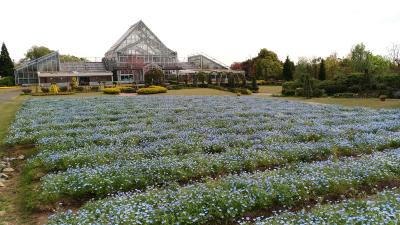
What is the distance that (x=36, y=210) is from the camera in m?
7.87

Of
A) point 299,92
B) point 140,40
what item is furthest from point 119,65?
point 299,92

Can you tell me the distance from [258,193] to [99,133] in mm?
10182

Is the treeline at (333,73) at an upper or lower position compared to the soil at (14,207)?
upper

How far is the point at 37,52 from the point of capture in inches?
3949

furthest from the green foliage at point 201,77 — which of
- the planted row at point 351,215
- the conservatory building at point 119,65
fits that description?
the planted row at point 351,215

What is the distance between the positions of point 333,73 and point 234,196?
2391 inches

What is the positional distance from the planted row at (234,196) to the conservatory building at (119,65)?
61.6m

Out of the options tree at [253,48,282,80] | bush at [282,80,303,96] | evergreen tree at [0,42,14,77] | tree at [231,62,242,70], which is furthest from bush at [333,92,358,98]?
evergreen tree at [0,42,14,77]

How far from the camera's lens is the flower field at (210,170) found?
6.79 metres

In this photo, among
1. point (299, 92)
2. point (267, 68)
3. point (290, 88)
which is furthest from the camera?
point (267, 68)

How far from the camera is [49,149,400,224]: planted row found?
6.57 metres

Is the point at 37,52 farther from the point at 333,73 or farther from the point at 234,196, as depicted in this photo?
the point at 234,196

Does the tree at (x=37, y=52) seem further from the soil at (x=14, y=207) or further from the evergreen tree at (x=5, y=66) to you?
the soil at (x=14, y=207)

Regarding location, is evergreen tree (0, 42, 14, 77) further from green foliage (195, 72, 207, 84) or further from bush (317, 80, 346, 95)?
bush (317, 80, 346, 95)
